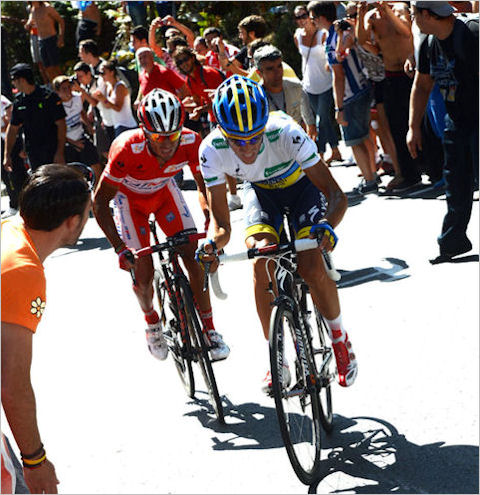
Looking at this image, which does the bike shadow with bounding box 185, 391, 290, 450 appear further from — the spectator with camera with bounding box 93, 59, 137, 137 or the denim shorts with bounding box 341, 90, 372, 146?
the spectator with camera with bounding box 93, 59, 137, 137

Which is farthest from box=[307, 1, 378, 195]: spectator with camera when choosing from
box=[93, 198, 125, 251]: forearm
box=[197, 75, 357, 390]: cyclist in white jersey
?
box=[197, 75, 357, 390]: cyclist in white jersey

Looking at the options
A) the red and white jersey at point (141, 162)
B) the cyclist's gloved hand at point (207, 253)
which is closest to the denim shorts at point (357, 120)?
the red and white jersey at point (141, 162)

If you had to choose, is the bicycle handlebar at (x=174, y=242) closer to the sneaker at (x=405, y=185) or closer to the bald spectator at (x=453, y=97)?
the bald spectator at (x=453, y=97)

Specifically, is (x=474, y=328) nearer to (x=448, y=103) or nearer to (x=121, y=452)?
(x=448, y=103)

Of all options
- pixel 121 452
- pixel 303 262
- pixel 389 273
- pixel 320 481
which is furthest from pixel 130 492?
pixel 389 273

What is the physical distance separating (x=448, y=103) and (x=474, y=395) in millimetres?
3067

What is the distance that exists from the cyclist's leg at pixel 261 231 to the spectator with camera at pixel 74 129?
829cm

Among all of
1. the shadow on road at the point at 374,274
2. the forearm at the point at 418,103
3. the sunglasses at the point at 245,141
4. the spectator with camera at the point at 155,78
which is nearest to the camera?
the sunglasses at the point at 245,141

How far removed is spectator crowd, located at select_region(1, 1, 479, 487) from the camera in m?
7.78

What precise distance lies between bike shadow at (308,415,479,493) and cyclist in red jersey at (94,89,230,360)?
53.5 inches

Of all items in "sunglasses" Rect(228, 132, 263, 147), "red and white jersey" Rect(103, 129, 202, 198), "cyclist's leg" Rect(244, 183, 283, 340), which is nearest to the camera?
"sunglasses" Rect(228, 132, 263, 147)

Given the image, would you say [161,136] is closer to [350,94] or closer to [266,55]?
[266,55]

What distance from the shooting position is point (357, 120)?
436 inches

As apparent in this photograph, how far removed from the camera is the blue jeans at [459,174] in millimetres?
7844
